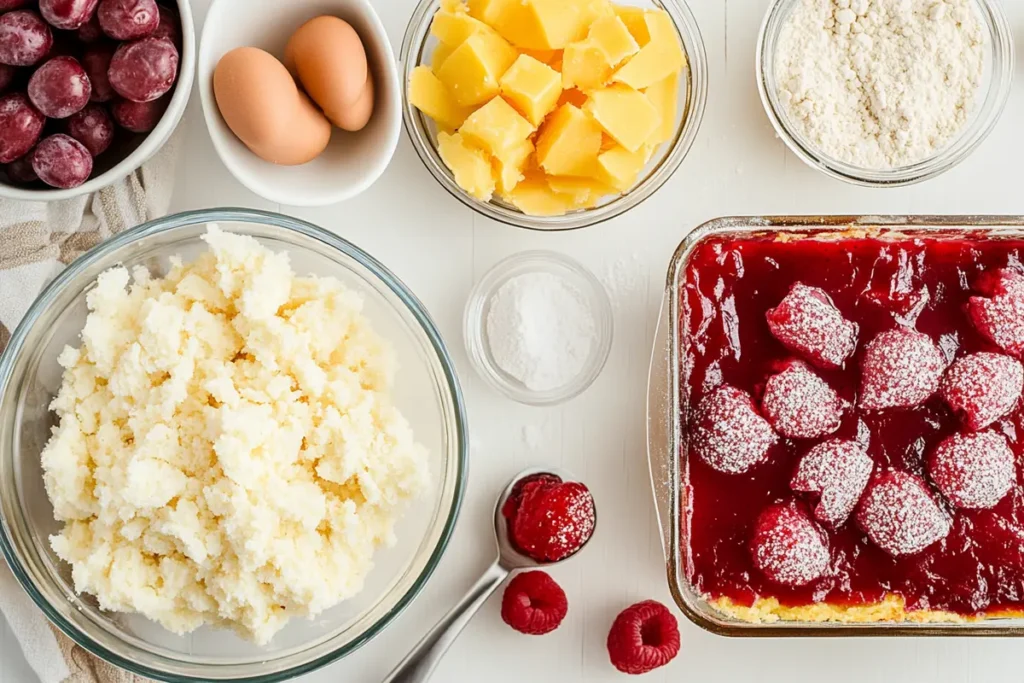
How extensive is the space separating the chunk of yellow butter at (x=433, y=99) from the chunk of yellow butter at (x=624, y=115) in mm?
235

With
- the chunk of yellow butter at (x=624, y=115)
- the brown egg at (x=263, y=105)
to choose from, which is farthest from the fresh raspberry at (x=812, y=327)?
the brown egg at (x=263, y=105)

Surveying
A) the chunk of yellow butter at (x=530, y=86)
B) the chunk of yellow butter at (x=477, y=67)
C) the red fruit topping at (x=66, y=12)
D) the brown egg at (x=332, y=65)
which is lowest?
the chunk of yellow butter at (x=530, y=86)

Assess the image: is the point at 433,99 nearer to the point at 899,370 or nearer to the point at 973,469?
the point at 899,370

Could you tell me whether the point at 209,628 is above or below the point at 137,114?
below

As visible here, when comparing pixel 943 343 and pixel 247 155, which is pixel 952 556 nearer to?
pixel 943 343

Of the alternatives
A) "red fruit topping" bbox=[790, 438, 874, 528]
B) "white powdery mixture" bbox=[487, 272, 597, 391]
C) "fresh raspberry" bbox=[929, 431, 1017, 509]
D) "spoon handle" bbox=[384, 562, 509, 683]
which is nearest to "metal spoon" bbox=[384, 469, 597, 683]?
"spoon handle" bbox=[384, 562, 509, 683]

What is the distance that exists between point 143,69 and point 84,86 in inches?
3.7

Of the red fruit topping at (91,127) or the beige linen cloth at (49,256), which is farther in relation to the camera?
the beige linen cloth at (49,256)

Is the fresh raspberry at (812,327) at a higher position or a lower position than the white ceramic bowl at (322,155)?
lower

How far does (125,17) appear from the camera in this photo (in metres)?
1.44

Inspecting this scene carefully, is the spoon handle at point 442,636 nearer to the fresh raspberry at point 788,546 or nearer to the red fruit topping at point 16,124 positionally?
the fresh raspberry at point 788,546

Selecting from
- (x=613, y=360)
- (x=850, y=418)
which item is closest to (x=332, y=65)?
(x=613, y=360)

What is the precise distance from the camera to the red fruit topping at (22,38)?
4.60 feet

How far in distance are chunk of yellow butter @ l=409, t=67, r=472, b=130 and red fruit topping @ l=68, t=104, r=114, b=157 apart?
1.66ft
